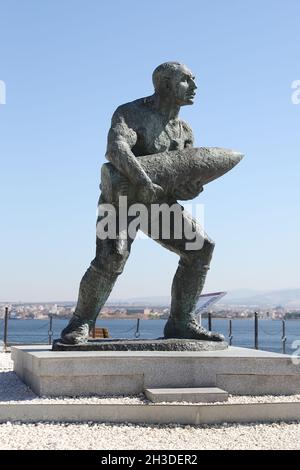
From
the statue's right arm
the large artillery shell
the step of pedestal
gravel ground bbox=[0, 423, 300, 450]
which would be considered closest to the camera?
gravel ground bbox=[0, 423, 300, 450]

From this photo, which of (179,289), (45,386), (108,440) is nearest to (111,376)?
(45,386)

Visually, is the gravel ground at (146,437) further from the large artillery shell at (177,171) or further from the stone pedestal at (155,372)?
the large artillery shell at (177,171)

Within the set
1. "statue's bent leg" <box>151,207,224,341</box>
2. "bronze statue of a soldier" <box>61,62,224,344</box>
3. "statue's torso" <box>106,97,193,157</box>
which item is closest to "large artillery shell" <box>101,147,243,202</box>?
"bronze statue of a soldier" <box>61,62,224,344</box>

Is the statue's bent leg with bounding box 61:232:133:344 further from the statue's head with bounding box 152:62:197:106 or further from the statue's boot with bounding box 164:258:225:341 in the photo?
the statue's head with bounding box 152:62:197:106

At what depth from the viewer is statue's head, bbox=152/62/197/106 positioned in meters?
6.76

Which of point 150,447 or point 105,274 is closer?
point 150,447

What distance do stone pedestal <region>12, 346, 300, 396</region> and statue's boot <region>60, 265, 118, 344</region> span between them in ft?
0.96

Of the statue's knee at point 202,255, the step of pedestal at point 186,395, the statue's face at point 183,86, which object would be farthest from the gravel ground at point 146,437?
the statue's face at point 183,86

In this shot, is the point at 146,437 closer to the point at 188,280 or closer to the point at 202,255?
the point at 188,280

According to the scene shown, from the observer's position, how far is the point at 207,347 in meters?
6.35

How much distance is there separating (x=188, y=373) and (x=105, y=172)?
7.14 feet

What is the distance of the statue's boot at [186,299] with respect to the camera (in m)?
6.70

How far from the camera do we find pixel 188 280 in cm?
674
